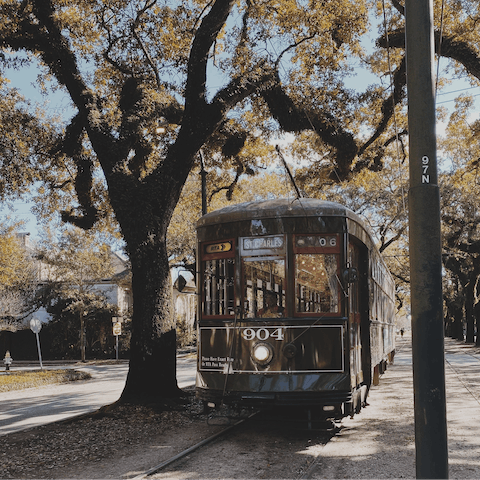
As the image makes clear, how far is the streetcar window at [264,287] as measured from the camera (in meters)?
7.81

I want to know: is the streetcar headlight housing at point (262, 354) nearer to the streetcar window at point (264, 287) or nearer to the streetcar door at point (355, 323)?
the streetcar window at point (264, 287)

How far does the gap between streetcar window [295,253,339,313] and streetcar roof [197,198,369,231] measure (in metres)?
0.60

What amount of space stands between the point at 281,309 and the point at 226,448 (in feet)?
6.46

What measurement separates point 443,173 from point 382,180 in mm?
3355

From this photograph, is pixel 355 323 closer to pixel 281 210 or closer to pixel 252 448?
pixel 281 210

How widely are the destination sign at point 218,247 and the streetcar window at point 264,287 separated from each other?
1.16ft

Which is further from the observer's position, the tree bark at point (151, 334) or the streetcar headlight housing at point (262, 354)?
the tree bark at point (151, 334)

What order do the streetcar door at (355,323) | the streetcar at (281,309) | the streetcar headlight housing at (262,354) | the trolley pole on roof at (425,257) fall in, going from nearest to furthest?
1. the trolley pole on roof at (425,257)
2. the streetcar at (281,309)
3. the streetcar headlight housing at (262,354)
4. the streetcar door at (355,323)

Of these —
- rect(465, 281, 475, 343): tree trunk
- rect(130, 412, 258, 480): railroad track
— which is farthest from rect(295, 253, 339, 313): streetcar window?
rect(465, 281, 475, 343): tree trunk

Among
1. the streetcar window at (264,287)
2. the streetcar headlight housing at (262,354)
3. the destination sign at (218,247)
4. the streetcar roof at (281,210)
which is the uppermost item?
the streetcar roof at (281,210)

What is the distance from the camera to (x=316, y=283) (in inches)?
306

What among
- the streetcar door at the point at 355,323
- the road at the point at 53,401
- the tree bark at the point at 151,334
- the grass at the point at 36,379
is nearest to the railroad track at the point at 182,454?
the streetcar door at the point at 355,323

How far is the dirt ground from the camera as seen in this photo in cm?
637

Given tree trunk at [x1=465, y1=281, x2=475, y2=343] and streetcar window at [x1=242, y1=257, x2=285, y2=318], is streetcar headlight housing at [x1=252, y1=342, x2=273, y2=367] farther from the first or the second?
tree trunk at [x1=465, y1=281, x2=475, y2=343]
